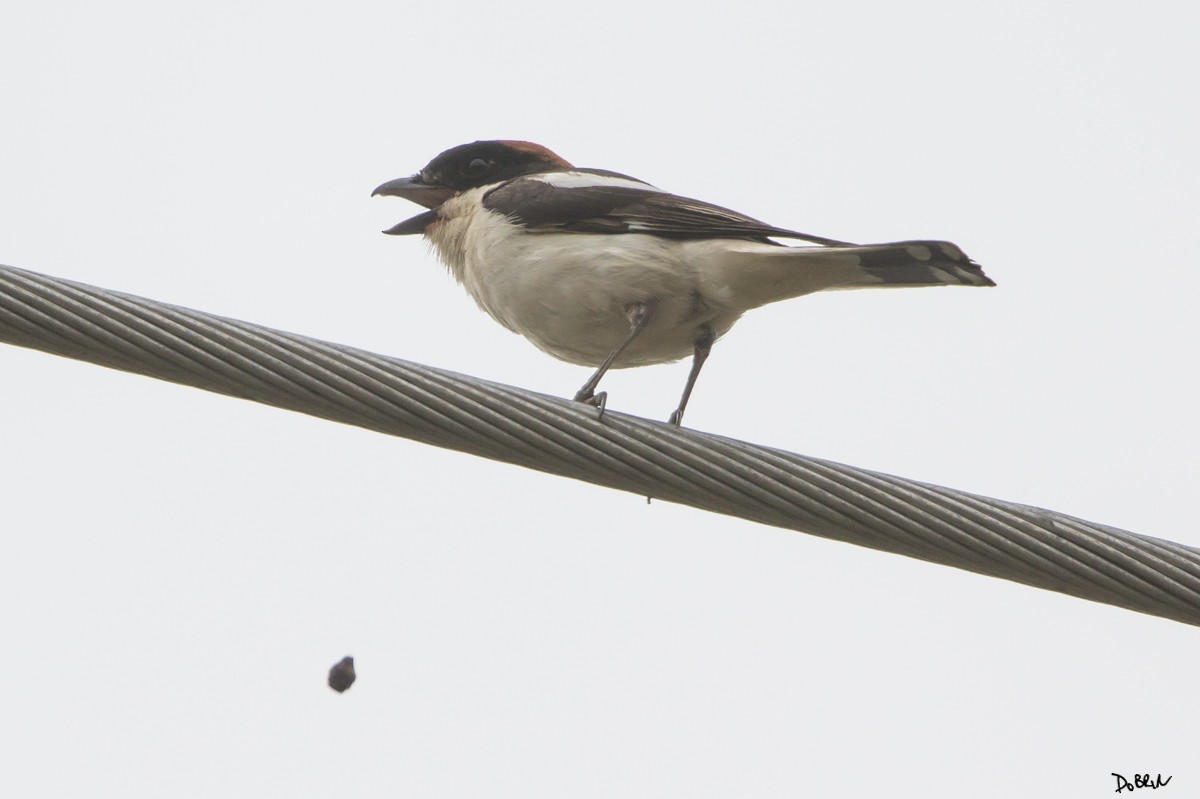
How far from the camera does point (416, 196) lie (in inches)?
271

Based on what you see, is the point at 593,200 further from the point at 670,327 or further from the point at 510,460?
the point at 510,460

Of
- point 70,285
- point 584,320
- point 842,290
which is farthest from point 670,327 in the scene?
point 70,285

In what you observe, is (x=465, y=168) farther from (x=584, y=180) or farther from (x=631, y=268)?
(x=631, y=268)

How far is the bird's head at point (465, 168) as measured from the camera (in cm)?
681

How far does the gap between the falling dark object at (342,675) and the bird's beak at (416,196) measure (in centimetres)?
286

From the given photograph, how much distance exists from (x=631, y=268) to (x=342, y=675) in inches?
82.6

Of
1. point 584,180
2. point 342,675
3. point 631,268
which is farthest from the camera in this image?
point 584,180

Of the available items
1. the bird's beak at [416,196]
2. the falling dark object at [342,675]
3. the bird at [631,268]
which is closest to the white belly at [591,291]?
the bird at [631,268]

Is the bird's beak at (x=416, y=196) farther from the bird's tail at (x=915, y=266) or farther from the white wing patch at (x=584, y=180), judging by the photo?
the bird's tail at (x=915, y=266)

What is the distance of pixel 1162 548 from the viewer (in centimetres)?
378

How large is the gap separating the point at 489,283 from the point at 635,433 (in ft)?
7.44

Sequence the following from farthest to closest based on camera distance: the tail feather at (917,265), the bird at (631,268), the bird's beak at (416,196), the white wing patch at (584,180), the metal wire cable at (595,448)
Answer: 1. the bird's beak at (416,196)
2. the white wing patch at (584,180)
3. the bird at (631,268)
4. the tail feather at (917,265)
5. the metal wire cable at (595,448)

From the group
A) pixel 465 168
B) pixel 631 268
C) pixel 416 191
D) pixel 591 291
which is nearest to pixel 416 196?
pixel 416 191

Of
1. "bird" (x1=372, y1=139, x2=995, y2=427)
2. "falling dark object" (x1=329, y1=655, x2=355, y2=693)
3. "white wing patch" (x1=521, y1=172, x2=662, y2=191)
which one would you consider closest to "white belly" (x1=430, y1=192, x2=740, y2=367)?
"bird" (x1=372, y1=139, x2=995, y2=427)
